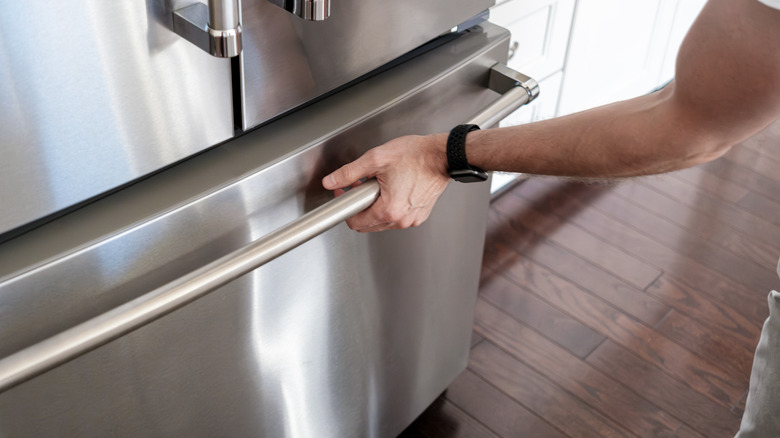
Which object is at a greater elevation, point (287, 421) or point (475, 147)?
point (475, 147)

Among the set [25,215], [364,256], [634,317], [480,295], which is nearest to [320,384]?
[364,256]

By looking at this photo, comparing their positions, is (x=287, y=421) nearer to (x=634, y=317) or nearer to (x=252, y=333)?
(x=252, y=333)

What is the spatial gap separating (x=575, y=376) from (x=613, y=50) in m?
0.77

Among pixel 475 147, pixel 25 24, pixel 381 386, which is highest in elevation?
pixel 25 24

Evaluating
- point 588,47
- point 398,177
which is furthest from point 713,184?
point 398,177

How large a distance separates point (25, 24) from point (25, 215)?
0.13 metres

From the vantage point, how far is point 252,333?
75cm

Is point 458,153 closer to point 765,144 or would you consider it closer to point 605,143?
point 605,143

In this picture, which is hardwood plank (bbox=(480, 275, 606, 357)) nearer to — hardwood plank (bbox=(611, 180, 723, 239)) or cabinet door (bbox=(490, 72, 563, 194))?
cabinet door (bbox=(490, 72, 563, 194))

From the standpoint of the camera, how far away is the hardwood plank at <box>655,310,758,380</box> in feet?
4.83

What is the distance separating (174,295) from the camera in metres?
0.57

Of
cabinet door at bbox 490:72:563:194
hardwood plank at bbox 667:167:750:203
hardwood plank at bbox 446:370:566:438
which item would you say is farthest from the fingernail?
hardwood plank at bbox 667:167:750:203

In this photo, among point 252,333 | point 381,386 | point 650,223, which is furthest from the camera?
point 650,223

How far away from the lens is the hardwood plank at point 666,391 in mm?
1359
